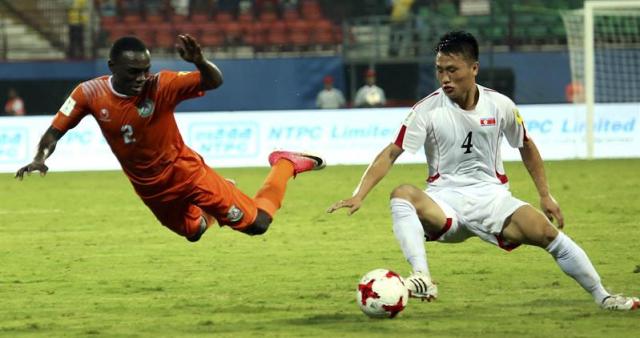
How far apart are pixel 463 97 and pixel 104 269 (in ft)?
14.1

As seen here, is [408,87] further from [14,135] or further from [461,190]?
[461,190]

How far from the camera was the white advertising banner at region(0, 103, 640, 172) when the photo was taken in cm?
2303

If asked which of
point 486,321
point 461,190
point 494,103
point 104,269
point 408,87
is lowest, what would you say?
point 408,87

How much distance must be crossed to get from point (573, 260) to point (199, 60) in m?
2.68

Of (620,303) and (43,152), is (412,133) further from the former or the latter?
(43,152)

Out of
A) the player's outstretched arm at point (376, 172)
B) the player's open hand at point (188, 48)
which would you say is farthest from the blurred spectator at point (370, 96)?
the player's open hand at point (188, 48)

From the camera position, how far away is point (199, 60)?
7.61 m

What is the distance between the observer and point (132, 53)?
788 centimetres

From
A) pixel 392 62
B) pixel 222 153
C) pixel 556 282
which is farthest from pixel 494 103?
pixel 392 62

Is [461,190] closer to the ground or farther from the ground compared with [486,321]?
farther from the ground

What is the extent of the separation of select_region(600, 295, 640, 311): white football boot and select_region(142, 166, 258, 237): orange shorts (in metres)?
2.60

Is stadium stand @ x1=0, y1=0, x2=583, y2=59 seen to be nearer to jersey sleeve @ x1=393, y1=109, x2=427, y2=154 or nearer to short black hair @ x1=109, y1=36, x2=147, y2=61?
jersey sleeve @ x1=393, y1=109, x2=427, y2=154

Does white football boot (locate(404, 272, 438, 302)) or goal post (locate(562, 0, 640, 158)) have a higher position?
white football boot (locate(404, 272, 438, 302))

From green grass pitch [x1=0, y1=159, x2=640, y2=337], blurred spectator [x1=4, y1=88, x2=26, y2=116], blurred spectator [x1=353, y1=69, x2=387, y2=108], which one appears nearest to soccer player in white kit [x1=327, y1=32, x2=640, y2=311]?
green grass pitch [x1=0, y1=159, x2=640, y2=337]
